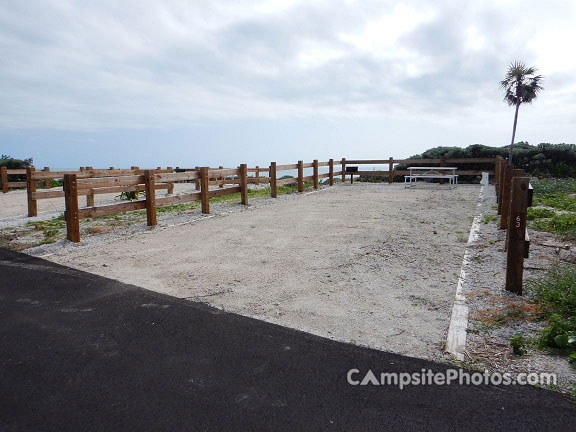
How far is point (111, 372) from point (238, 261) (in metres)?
3.23

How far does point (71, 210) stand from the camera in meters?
7.41

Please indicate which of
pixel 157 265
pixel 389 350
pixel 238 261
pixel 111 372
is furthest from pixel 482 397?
pixel 157 265

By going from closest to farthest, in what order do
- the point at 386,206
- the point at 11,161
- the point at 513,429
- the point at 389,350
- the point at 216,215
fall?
the point at 513,429
the point at 389,350
the point at 216,215
the point at 386,206
the point at 11,161

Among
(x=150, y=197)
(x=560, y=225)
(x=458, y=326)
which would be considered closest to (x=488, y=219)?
(x=560, y=225)

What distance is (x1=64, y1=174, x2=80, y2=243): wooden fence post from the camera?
7.42 meters

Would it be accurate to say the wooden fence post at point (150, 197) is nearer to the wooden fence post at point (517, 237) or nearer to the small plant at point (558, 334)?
the wooden fence post at point (517, 237)

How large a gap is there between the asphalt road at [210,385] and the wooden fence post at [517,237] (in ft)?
6.52

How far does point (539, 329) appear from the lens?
3529 millimetres

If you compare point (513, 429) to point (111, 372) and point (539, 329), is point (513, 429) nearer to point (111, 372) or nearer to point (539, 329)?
point (539, 329)

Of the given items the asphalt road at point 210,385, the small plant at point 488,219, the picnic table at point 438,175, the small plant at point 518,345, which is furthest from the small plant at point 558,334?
the picnic table at point 438,175

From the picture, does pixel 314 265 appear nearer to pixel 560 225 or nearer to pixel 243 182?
pixel 560 225

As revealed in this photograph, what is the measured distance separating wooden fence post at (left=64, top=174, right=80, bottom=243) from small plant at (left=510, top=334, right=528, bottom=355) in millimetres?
6834

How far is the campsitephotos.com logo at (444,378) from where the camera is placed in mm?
2730

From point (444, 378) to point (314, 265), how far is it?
3.07 m
